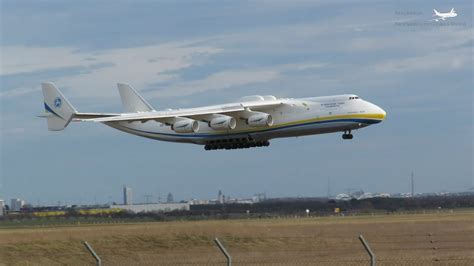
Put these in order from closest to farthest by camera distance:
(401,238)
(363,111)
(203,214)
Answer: (401,238) < (363,111) < (203,214)

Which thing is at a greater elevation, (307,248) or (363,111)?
(363,111)

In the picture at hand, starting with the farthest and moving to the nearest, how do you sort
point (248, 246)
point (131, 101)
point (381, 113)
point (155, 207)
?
point (155, 207) < point (131, 101) < point (381, 113) < point (248, 246)

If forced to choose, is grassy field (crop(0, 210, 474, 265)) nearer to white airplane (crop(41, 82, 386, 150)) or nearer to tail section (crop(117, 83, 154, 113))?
white airplane (crop(41, 82, 386, 150))

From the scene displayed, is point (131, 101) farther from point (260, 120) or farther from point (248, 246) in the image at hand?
point (248, 246)

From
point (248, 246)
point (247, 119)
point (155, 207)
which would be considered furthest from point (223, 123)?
point (155, 207)

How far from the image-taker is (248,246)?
1486 inches

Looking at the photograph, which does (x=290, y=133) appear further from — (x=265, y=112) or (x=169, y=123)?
(x=169, y=123)

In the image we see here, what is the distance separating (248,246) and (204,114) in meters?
15.2

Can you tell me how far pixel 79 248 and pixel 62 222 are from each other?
2471 centimetres

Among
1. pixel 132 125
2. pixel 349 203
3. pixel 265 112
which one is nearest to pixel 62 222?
pixel 132 125

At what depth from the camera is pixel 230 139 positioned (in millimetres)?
51406

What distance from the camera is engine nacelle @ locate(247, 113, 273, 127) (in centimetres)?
5012

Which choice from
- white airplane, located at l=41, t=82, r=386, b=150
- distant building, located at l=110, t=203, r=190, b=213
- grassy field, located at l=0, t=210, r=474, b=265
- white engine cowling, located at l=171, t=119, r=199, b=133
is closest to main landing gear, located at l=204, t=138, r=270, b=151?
white airplane, located at l=41, t=82, r=386, b=150

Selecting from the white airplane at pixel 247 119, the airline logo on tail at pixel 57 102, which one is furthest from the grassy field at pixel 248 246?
the airline logo on tail at pixel 57 102
